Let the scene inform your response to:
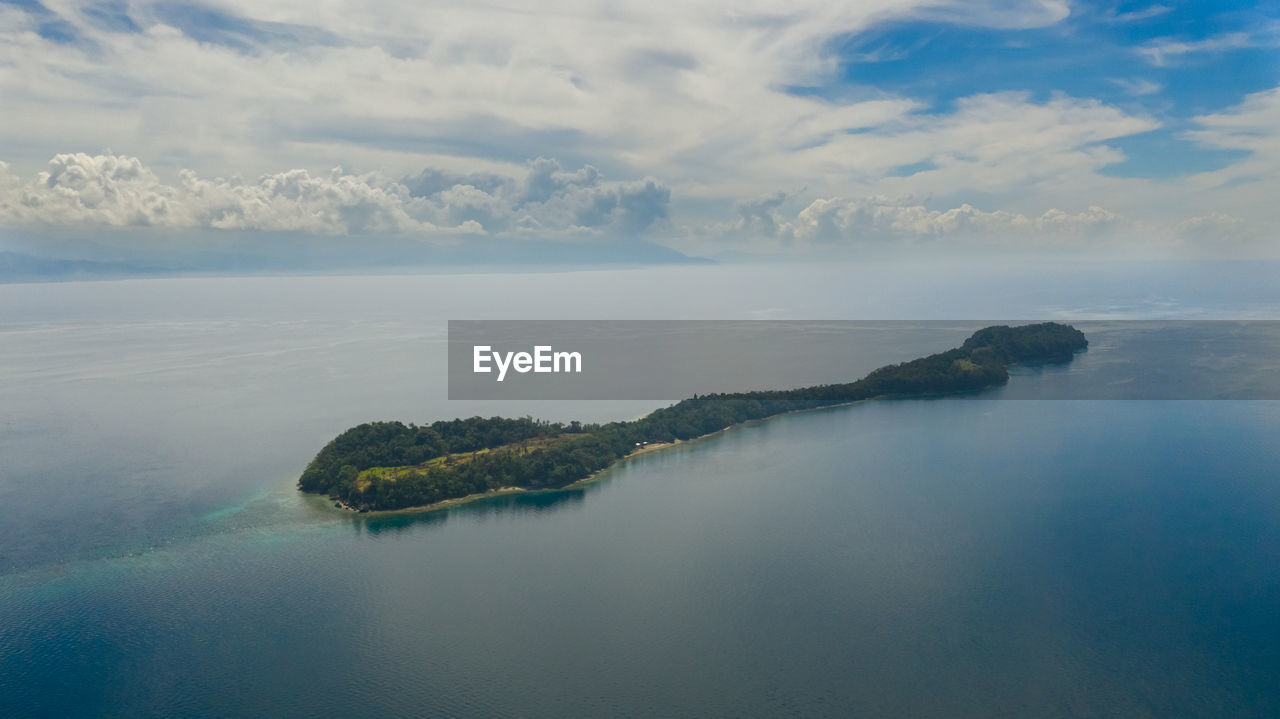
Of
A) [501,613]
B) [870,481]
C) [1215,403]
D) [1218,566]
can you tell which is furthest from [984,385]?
[501,613]
